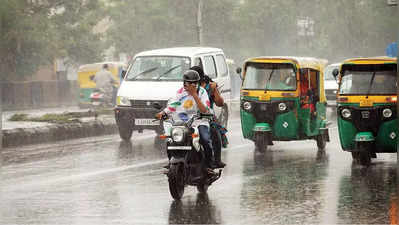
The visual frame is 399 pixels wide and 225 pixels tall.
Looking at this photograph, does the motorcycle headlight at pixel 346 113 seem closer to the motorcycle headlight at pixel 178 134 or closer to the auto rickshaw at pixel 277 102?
the auto rickshaw at pixel 277 102

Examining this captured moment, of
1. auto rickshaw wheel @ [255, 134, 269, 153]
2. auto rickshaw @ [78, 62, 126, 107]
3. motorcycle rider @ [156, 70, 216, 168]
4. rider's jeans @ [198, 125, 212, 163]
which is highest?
motorcycle rider @ [156, 70, 216, 168]

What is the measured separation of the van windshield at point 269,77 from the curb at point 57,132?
17.5ft

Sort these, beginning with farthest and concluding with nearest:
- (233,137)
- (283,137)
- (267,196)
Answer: (233,137) < (283,137) < (267,196)

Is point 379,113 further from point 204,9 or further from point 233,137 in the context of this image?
point 204,9

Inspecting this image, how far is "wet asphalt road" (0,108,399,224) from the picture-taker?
1009cm

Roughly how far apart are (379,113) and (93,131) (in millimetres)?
9761

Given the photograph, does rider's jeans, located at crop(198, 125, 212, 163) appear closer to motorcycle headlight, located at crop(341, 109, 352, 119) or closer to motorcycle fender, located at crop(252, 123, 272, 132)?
motorcycle headlight, located at crop(341, 109, 352, 119)

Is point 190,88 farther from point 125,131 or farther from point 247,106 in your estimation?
point 125,131

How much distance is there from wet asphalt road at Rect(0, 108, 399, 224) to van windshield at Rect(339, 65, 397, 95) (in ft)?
3.79

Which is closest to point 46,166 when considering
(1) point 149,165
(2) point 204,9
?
(1) point 149,165

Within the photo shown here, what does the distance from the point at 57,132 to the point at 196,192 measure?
33.4 ft

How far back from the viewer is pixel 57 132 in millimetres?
21781

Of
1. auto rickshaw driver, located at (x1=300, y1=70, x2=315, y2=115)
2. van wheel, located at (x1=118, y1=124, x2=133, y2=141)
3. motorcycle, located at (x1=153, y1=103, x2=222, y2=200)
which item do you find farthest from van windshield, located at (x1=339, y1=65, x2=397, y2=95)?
van wheel, located at (x1=118, y1=124, x2=133, y2=141)

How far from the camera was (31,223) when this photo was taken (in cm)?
977
